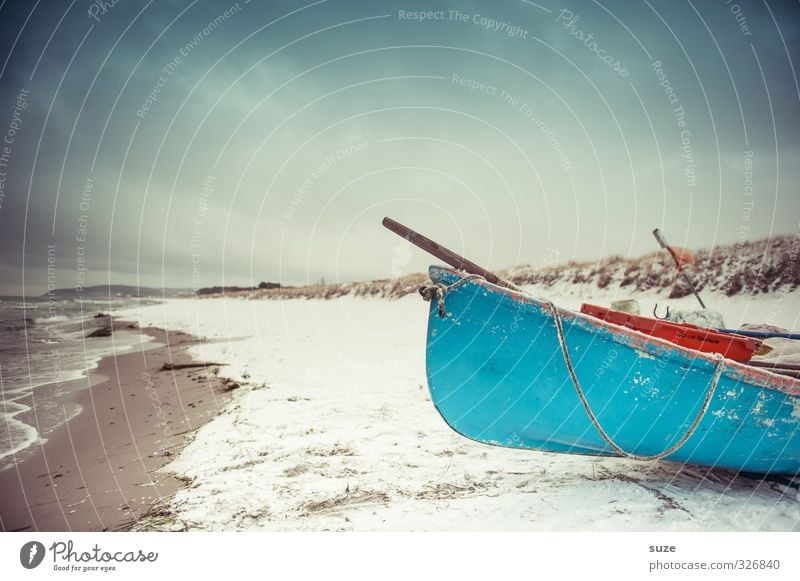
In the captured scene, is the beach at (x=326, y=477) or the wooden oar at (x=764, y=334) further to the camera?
the wooden oar at (x=764, y=334)

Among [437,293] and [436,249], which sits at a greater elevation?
[436,249]

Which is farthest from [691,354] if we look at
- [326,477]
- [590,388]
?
[326,477]

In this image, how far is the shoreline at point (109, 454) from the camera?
248cm

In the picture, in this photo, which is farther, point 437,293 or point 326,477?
point 326,477

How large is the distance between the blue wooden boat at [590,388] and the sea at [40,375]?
3.97 metres

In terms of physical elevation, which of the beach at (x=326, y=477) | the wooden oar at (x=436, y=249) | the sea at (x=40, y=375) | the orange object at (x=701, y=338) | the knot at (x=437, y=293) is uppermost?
the wooden oar at (x=436, y=249)

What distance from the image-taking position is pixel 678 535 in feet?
6.86

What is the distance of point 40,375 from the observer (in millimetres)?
6633

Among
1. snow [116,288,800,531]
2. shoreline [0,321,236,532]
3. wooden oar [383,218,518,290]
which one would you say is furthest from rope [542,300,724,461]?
shoreline [0,321,236,532]

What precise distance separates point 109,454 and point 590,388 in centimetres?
401

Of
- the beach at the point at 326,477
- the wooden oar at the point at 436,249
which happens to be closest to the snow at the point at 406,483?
the beach at the point at 326,477

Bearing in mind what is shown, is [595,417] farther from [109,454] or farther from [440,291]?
[109,454]

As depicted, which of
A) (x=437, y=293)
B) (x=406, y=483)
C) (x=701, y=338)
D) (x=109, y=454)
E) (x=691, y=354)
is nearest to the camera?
(x=691, y=354)

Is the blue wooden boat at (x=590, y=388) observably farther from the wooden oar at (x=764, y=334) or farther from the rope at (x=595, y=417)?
the wooden oar at (x=764, y=334)
